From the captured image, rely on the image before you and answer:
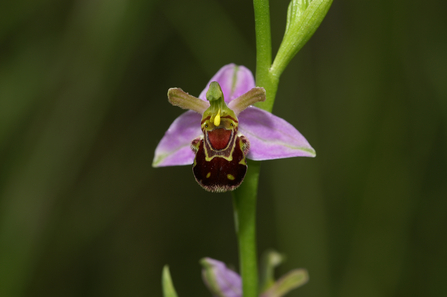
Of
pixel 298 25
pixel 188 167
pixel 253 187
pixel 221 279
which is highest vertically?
pixel 188 167

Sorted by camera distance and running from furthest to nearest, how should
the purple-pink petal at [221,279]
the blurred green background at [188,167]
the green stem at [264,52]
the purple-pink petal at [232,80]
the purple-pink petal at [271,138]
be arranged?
the blurred green background at [188,167] < the purple-pink petal at [221,279] < the purple-pink petal at [232,80] < the purple-pink petal at [271,138] < the green stem at [264,52]

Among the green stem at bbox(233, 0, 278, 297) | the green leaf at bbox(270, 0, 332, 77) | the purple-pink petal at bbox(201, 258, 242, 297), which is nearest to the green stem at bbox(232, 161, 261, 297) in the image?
the green stem at bbox(233, 0, 278, 297)

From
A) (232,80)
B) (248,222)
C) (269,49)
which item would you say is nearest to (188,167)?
(232,80)

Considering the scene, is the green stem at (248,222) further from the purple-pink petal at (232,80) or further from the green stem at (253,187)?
the purple-pink petal at (232,80)

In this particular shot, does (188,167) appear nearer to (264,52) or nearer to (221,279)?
(221,279)

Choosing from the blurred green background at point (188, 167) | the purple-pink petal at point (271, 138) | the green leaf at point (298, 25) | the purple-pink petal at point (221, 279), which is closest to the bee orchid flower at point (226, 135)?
the purple-pink petal at point (271, 138)

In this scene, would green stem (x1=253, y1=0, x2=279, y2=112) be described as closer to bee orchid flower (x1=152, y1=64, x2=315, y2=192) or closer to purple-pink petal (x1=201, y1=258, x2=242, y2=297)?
bee orchid flower (x1=152, y1=64, x2=315, y2=192)

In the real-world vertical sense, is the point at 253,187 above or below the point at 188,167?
below
